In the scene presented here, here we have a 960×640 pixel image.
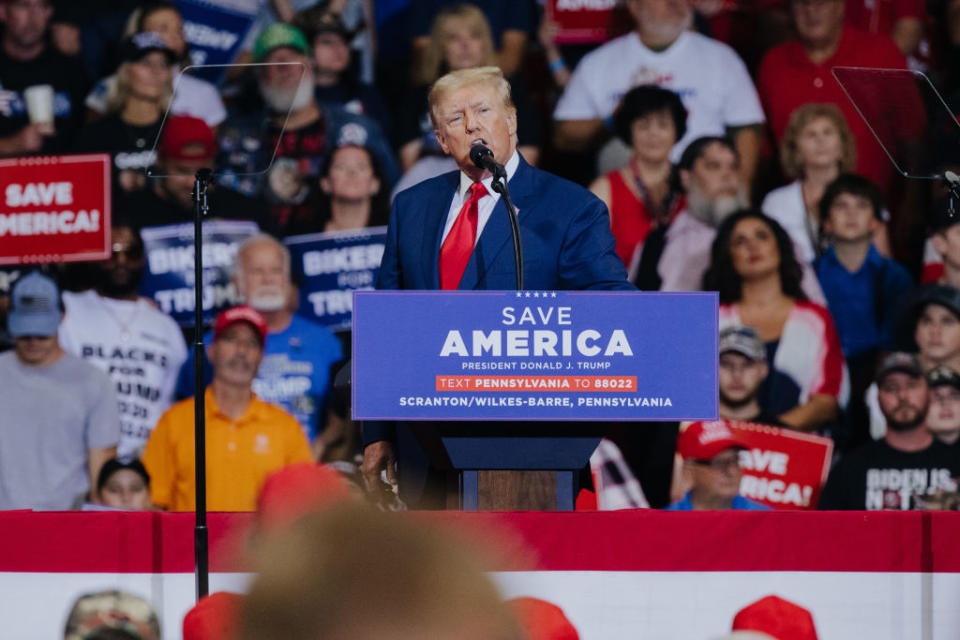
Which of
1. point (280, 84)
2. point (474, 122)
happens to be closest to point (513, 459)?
point (474, 122)

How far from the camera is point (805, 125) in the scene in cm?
589

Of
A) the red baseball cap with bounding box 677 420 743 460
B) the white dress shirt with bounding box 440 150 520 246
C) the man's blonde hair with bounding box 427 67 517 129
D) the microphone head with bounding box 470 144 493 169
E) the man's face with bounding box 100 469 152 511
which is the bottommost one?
the man's face with bounding box 100 469 152 511

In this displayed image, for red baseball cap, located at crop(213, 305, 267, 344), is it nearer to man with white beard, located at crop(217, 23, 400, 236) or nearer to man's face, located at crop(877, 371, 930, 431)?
man with white beard, located at crop(217, 23, 400, 236)

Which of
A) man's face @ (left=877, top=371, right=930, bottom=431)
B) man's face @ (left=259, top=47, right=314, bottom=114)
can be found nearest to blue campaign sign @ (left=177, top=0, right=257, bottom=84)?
man's face @ (left=259, top=47, right=314, bottom=114)

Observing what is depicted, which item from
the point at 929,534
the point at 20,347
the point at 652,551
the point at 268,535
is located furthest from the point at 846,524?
the point at 20,347

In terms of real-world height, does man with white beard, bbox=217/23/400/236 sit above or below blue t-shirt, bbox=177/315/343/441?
above

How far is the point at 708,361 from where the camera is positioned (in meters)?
2.71

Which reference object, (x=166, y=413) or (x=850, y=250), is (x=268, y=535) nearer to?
(x=166, y=413)

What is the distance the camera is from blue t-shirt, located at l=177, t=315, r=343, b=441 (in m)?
5.81

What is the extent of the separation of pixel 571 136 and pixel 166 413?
206 centimetres

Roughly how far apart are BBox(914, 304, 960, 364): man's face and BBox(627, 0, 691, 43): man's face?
62.3 inches

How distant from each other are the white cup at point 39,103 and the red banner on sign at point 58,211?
20cm

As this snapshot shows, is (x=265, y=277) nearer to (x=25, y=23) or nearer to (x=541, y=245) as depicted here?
(x=25, y=23)

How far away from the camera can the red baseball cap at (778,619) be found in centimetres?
281
